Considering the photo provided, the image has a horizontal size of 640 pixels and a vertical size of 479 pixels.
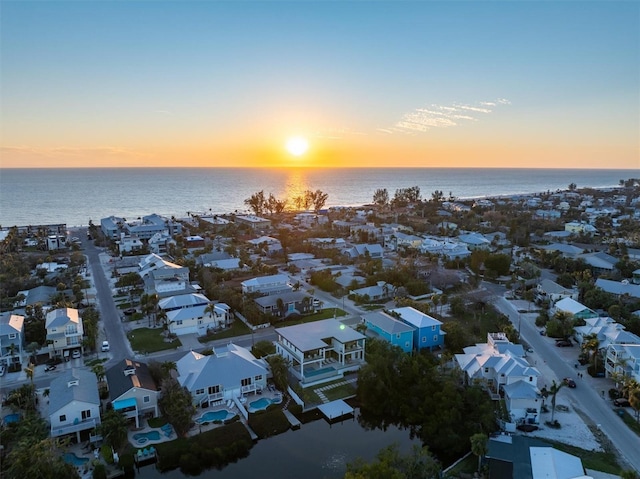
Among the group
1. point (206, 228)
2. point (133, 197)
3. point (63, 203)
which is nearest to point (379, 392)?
point (206, 228)

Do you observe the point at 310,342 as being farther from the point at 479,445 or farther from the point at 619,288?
the point at 619,288

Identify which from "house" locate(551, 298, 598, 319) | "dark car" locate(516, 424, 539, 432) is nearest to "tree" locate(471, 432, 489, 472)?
"dark car" locate(516, 424, 539, 432)

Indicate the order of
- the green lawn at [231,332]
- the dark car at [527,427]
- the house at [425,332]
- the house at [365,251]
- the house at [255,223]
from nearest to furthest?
the dark car at [527,427]
the house at [425,332]
the green lawn at [231,332]
the house at [365,251]
the house at [255,223]

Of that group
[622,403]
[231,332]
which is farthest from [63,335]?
[622,403]

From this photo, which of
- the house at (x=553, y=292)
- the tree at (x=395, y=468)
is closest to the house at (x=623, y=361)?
the house at (x=553, y=292)

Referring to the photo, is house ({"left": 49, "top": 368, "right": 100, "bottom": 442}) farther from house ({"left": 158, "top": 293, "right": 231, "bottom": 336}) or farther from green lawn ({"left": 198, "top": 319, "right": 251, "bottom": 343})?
house ({"left": 158, "top": 293, "right": 231, "bottom": 336})

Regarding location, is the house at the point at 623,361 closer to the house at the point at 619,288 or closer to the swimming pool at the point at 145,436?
the house at the point at 619,288
